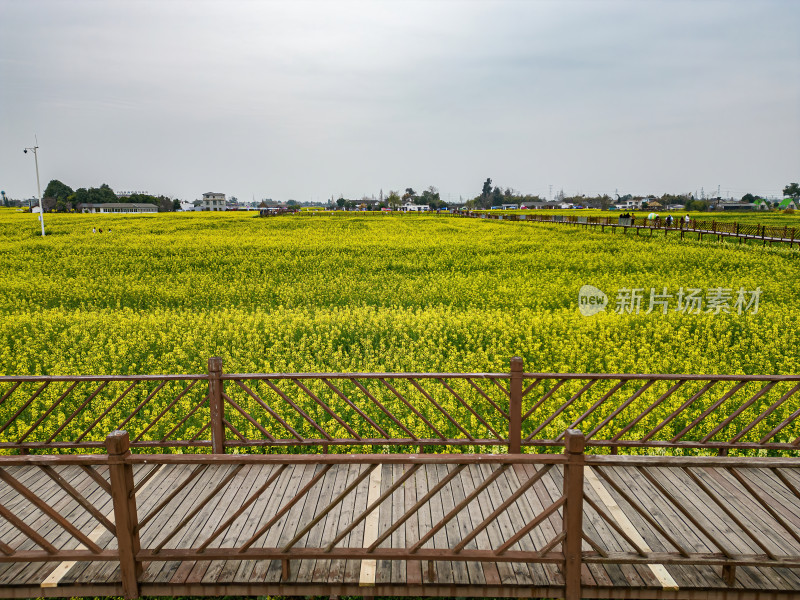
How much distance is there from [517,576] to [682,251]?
29.8 m

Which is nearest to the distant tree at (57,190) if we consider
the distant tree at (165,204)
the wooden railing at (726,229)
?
the distant tree at (165,204)

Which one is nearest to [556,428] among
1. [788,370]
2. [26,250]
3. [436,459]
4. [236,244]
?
[436,459]

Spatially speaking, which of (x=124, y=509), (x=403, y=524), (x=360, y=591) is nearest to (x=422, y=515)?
(x=403, y=524)

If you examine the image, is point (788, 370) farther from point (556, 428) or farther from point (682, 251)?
point (682, 251)

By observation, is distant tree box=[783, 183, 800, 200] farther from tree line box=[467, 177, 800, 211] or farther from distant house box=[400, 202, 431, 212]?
distant house box=[400, 202, 431, 212]

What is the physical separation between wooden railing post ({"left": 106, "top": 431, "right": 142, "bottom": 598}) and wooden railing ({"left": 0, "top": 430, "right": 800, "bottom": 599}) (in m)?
0.01

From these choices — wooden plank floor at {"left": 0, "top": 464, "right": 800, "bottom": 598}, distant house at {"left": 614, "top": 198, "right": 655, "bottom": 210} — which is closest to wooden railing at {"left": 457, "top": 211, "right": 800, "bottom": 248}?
wooden plank floor at {"left": 0, "top": 464, "right": 800, "bottom": 598}

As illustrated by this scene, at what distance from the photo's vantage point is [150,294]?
1964 centimetres

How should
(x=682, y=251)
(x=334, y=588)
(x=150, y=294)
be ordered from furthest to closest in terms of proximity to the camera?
(x=682, y=251), (x=150, y=294), (x=334, y=588)

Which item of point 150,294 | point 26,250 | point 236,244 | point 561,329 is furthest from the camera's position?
point 236,244

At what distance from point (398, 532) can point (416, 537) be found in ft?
0.64

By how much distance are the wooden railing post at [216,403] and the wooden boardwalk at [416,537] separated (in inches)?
23.8

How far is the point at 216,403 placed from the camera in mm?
6547

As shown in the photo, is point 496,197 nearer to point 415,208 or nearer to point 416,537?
point 415,208
